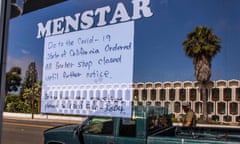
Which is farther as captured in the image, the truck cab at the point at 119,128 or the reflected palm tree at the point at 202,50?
the truck cab at the point at 119,128

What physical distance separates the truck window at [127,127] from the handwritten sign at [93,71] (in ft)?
0.51

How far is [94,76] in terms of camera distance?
397 centimetres

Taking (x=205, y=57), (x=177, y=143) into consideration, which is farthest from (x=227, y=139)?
(x=205, y=57)

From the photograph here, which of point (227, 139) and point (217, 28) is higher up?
point (217, 28)

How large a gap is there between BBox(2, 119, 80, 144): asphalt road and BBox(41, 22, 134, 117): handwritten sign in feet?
1.78

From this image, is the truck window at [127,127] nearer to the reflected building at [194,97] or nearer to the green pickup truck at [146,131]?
the green pickup truck at [146,131]

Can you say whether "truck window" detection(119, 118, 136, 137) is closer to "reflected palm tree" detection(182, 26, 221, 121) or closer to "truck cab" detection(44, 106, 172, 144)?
"truck cab" detection(44, 106, 172, 144)

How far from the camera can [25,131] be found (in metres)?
5.02

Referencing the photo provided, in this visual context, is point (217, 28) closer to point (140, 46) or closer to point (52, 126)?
point (140, 46)

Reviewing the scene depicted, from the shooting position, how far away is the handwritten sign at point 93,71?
3.87 metres

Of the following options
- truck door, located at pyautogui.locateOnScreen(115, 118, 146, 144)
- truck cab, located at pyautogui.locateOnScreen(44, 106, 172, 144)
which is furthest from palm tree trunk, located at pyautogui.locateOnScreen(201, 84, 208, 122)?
truck door, located at pyautogui.locateOnScreen(115, 118, 146, 144)

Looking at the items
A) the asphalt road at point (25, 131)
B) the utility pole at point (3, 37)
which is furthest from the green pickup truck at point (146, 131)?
the utility pole at point (3, 37)

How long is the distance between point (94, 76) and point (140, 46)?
55 centimetres

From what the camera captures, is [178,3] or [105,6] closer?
[178,3]
